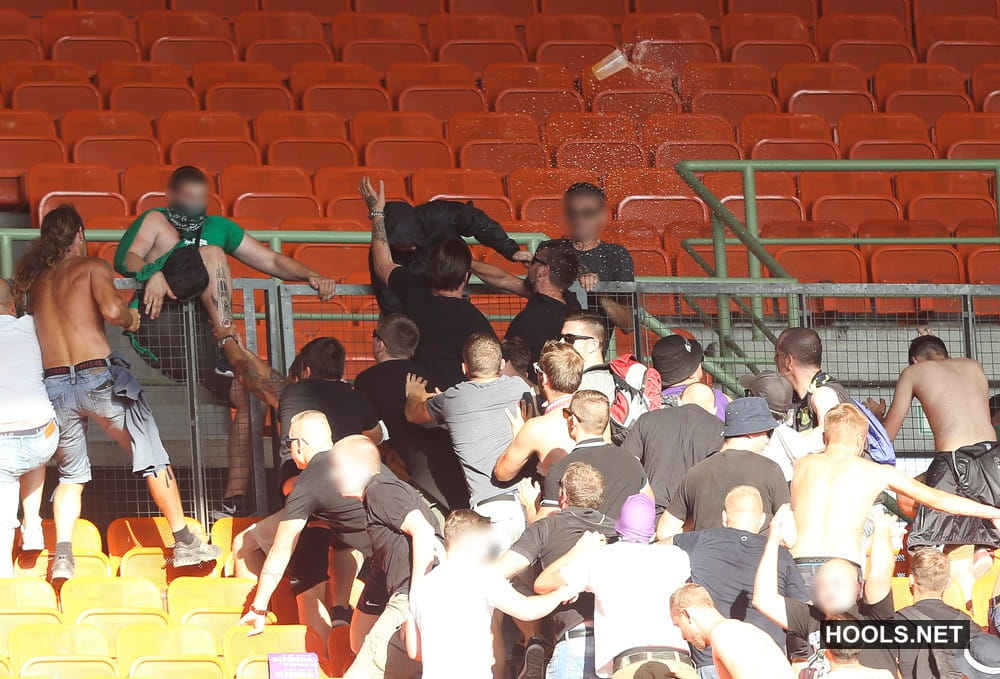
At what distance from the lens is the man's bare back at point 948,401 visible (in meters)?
7.20

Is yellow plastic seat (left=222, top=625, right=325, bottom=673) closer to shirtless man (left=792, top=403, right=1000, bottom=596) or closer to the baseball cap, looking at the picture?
shirtless man (left=792, top=403, right=1000, bottom=596)

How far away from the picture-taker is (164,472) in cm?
656

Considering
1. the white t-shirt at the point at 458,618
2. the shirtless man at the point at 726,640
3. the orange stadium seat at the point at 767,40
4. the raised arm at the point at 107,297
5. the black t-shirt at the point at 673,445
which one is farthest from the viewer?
the orange stadium seat at the point at 767,40

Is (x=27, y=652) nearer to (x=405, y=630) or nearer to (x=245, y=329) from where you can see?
(x=405, y=630)

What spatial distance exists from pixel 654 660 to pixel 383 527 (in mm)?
1252

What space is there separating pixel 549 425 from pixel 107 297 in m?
2.12

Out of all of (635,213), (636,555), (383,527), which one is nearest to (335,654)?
(383,527)

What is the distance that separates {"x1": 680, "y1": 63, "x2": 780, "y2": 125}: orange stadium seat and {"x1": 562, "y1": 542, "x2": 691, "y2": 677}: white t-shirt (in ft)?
23.5

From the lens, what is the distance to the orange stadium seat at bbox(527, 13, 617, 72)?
12.2 meters

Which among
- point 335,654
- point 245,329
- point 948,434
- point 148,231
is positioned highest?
point 148,231

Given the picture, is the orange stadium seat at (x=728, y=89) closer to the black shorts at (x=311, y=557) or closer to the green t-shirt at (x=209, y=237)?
the green t-shirt at (x=209, y=237)

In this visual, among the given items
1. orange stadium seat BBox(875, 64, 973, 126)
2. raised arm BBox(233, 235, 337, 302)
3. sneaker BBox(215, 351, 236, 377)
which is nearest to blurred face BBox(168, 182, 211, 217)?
raised arm BBox(233, 235, 337, 302)

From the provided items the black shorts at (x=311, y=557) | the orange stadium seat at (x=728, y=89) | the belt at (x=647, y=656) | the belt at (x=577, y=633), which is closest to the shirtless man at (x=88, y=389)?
the black shorts at (x=311, y=557)

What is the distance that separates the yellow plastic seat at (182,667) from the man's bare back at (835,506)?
7.51 feet
